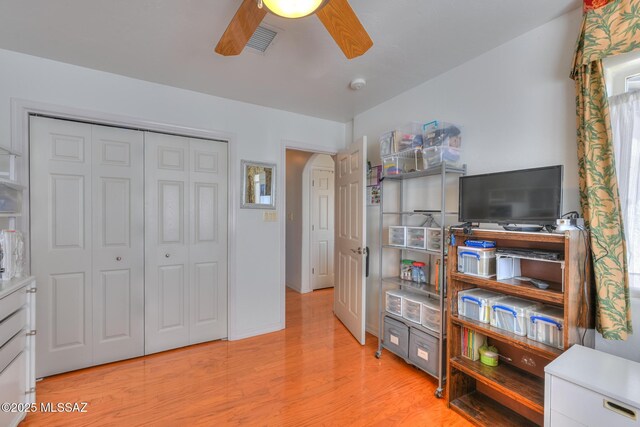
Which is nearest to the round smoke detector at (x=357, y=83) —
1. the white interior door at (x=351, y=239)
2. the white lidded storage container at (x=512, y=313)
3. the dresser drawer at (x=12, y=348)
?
the white interior door at (x=351, y=239)

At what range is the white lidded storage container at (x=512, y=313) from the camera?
162cm

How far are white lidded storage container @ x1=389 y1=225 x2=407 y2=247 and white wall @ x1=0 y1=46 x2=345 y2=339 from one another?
1.24 meters

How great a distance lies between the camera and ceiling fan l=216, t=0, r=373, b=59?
3.85 feet

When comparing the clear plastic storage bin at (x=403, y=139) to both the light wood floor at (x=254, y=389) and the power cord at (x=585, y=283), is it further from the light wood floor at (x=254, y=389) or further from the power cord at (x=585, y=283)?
the light wood floor at (x=254, y=389)

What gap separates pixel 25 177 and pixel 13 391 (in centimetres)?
143

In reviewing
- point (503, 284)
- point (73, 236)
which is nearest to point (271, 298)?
point (73, 236)

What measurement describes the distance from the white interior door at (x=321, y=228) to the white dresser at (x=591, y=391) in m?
3.62

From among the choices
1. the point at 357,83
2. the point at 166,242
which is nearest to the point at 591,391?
the point at 357,83

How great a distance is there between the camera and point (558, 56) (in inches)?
66.6

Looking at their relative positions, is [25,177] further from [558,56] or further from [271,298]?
[558,56]

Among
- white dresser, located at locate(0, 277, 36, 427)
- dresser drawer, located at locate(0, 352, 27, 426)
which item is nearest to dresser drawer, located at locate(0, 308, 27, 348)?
white dresser, located at locate(0, 277, 36, 427)

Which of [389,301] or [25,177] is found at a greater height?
[25,177]

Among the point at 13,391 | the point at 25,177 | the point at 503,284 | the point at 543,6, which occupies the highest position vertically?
the point at 543,6

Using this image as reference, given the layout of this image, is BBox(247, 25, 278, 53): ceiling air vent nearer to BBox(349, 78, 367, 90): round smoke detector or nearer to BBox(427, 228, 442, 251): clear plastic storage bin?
BBox(349, 78, 367, 90): round smoke detector
